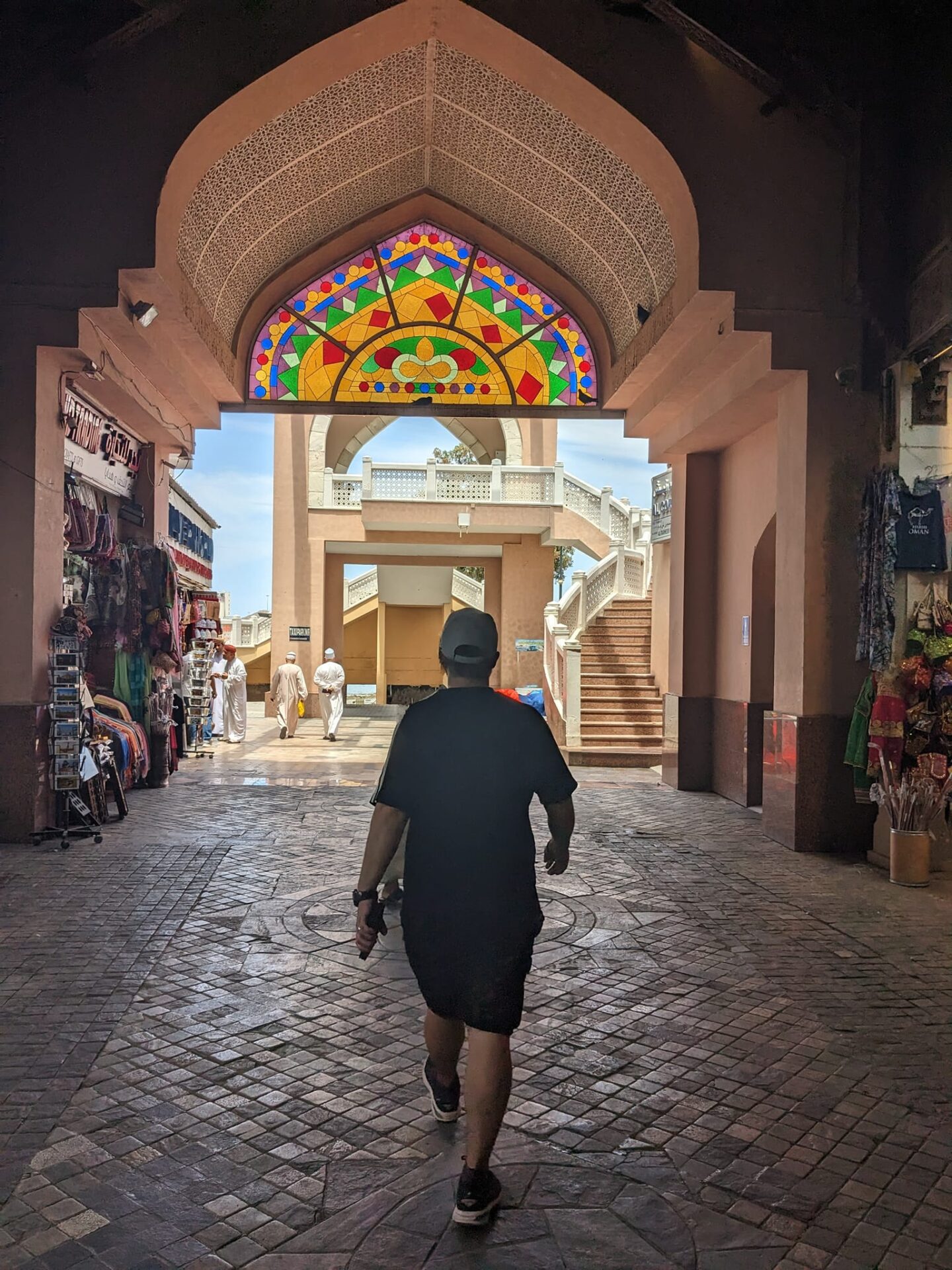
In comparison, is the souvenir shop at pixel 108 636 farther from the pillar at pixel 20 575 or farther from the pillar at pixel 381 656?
the pillar at pixel 381 656

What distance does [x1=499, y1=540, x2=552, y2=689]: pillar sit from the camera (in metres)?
23.4

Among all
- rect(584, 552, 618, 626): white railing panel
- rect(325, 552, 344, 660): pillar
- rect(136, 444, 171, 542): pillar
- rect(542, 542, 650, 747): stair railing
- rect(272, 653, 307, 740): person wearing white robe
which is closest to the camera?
rect(136, 444, 171, 542): pillar

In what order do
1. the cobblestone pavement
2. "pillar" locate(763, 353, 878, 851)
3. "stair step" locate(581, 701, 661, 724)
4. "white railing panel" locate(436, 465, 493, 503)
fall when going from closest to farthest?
1. the cobblestone pavement
2. "pillar" locate(763, 353, 878, 851)
3. "stair step" locate(581, 701, 661, 724)
4. "white railing panel" locate(436, 465, 493, 503)

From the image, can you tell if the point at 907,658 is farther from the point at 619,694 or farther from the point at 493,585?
the point at 493,585

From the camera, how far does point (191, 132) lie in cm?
759

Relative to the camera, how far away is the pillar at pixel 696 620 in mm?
11266

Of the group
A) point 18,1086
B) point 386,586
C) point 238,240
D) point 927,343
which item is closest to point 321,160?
point 238,240

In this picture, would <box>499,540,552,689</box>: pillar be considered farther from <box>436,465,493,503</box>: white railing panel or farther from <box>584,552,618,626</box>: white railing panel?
<box>584,552,618,626</box>: white railing panel

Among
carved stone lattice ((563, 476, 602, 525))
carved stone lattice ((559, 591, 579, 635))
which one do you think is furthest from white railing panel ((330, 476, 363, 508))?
carved stone lattice ((559, 591, 579, 635))

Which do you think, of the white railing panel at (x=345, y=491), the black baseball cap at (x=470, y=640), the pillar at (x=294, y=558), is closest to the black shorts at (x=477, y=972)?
the black baseball cap at (x=470, y=640)

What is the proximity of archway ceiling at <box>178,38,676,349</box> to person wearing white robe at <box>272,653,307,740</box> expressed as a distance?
8.69 metres

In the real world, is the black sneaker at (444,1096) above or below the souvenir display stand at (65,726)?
below

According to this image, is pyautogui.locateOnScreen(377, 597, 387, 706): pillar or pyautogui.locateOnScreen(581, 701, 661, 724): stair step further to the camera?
pyautogui.locateOnScreen(377, 597, 387, 706): pillar

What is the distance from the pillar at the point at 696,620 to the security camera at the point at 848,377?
3.46 metres
